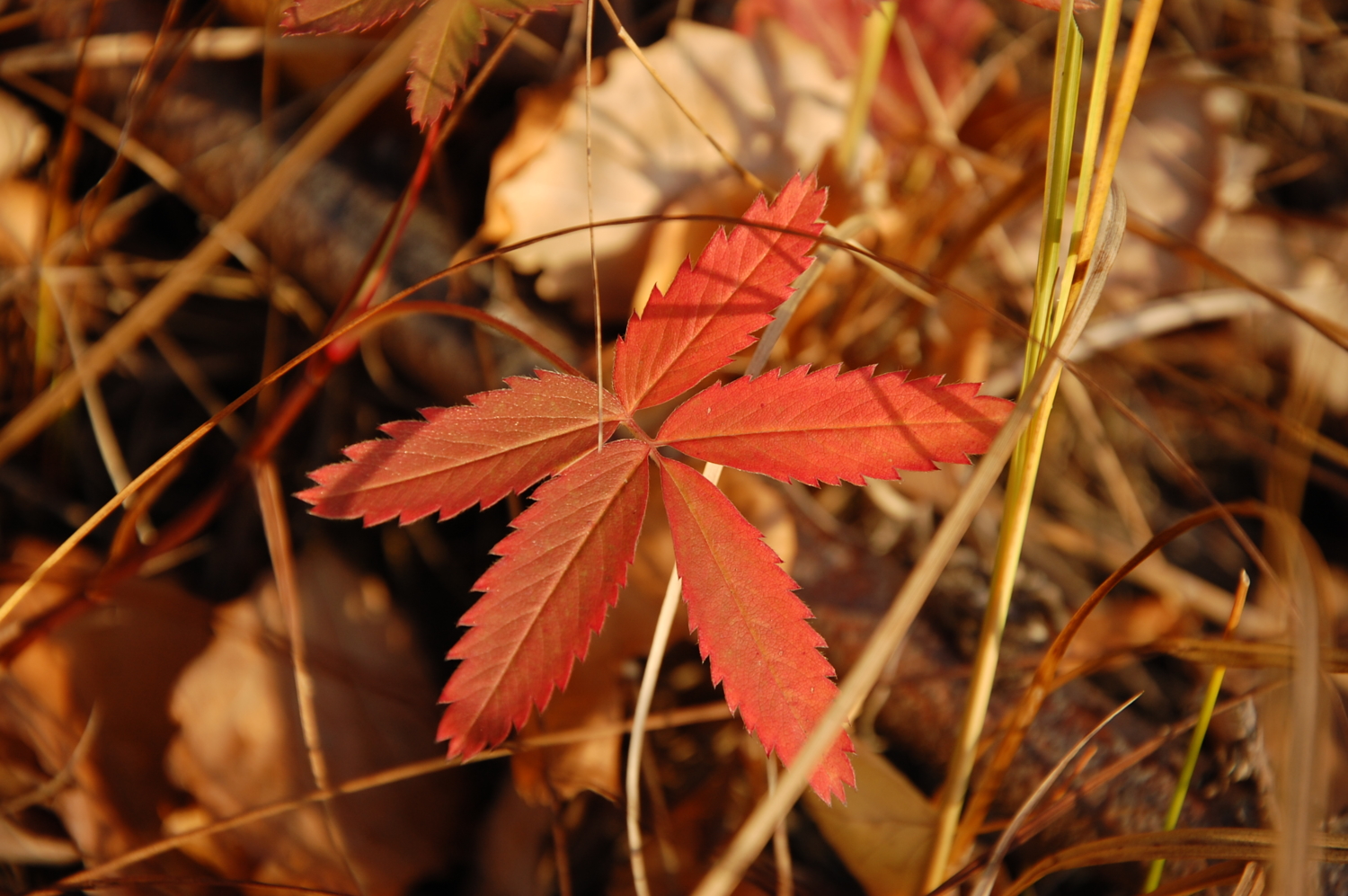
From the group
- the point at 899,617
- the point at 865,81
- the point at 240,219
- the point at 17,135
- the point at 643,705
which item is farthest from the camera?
the point at 17,135

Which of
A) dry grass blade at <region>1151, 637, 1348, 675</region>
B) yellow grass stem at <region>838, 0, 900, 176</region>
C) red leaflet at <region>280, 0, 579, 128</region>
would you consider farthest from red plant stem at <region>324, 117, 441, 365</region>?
dry grass blade at <region>1151, 637, 1348, 675</region>

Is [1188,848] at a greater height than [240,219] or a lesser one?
lesser

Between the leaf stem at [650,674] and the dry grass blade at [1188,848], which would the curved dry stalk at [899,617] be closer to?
the leaf stem at [650,674]

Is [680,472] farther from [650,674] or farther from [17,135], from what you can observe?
[17,135]

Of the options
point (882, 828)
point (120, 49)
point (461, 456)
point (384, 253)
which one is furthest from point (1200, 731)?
point (120, 49)

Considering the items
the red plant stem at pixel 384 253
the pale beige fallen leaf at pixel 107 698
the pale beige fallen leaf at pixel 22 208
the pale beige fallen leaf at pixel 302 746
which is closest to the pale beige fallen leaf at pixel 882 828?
the pale beige fallen leaf at pixel 302 746

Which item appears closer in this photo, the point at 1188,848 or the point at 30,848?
the point at 1188,848
